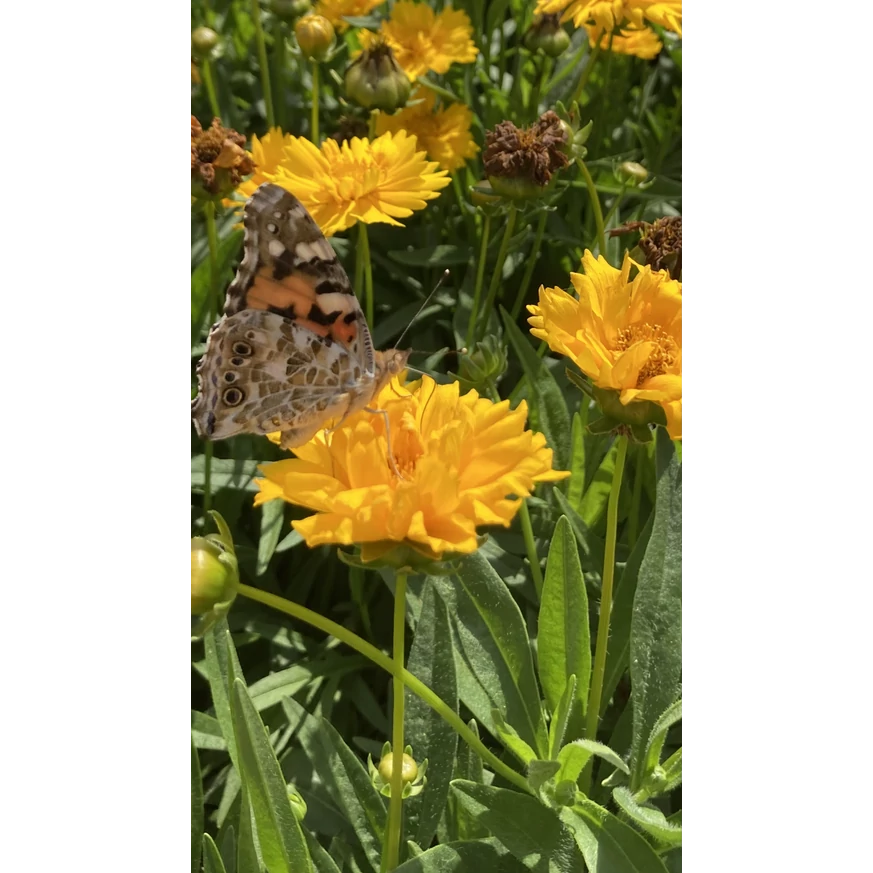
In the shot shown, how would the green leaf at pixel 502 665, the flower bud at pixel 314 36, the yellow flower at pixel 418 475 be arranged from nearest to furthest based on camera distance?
the yellow flower at pixel 418 475
the green leaf at pixel 502 665
the flower bud at pixel 314 36

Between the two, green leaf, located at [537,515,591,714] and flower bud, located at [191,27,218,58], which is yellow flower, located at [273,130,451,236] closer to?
flower bud, located at [191,27,218,58]

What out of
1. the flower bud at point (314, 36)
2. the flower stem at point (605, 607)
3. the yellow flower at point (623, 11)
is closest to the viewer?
the flower stem at point (605, 607)

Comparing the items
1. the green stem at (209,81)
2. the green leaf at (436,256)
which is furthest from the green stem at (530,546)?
Answer: the green stem at (209,81)

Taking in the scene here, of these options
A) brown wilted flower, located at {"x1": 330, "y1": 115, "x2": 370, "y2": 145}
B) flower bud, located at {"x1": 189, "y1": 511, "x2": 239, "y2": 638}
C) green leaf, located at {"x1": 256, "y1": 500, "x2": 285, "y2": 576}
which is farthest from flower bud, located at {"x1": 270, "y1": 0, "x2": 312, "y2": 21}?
flower bud, located at {"x1": 189, "y1": 511, "x2": 239, "y2": 638}

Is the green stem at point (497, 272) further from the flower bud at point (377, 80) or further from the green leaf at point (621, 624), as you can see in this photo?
the green leaf at point (621, 624)

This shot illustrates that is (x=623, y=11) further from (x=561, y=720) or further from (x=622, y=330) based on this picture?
(x=561, y=720)

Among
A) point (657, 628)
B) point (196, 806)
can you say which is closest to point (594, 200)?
point (657, 628)
